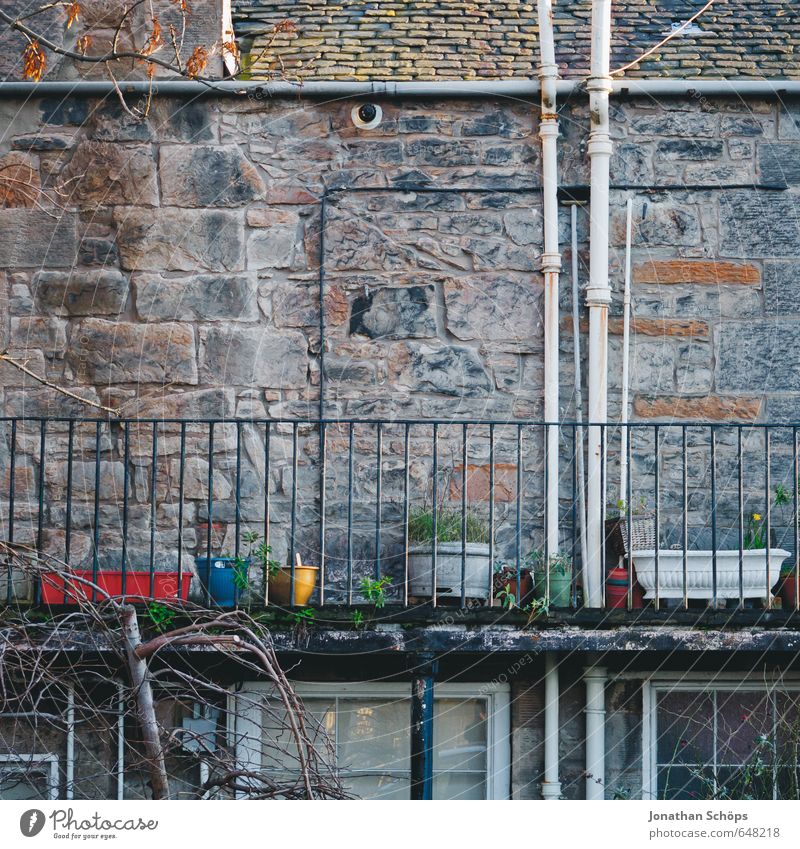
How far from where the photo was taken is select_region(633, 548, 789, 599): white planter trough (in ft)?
25.3

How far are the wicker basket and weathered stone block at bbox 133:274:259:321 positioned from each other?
2.33 metres

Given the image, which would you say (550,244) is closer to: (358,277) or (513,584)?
(358,277)

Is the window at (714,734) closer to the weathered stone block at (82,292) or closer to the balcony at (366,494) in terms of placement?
the balcony at (366,494)

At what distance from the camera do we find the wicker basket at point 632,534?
26.4 feet

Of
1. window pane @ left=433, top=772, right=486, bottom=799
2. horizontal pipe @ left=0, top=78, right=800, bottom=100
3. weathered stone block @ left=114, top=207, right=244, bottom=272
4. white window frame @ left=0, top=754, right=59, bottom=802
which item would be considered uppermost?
horizontal pipe @ left=0, top=78, right=800, bottom=100

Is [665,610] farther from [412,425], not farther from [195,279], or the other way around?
[195,279]

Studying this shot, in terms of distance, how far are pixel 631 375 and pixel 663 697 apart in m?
1.80

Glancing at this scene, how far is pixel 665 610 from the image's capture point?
7.56 meters

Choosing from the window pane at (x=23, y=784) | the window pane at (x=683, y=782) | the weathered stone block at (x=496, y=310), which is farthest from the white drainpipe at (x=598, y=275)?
the window pane at (x=23, y=784)

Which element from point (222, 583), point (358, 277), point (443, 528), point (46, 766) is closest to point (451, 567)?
point (443, 528)

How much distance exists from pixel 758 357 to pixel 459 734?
270 centimetres

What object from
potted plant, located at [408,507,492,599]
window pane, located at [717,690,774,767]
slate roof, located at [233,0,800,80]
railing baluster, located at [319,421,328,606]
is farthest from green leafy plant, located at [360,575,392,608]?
slate roof, located at [233,0,800,80]

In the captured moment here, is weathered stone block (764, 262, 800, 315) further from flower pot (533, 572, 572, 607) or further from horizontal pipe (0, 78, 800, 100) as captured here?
flower pot (533, 572, 572, 607)

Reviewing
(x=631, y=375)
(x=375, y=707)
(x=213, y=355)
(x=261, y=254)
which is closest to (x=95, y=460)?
(x=213, y=355)
